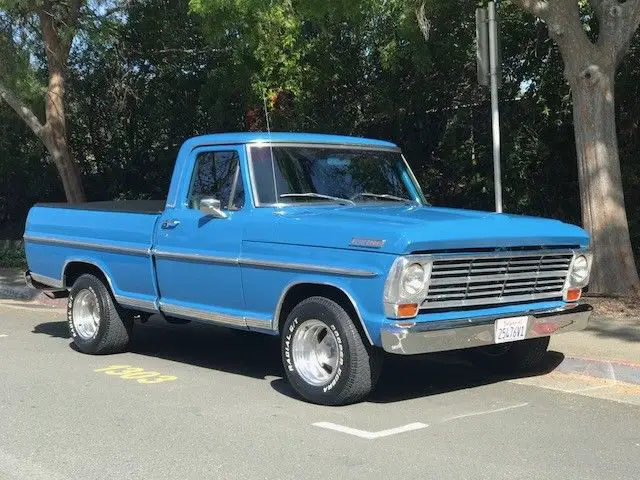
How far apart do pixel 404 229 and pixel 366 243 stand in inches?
11.6

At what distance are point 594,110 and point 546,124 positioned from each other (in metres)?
2.96

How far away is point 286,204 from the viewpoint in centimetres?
696

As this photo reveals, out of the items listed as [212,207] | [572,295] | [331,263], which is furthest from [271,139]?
[572,295]

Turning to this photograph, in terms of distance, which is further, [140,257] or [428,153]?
[428,153]

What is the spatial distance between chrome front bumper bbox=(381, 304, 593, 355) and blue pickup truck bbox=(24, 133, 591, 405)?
10 millimetres

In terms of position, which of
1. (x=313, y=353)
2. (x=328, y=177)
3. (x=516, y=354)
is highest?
(x=328, y=177)

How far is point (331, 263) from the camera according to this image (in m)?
6.18

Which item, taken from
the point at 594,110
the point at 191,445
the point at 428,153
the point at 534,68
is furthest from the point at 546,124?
the point at 191,445

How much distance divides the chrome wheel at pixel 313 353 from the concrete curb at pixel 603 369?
231 cm

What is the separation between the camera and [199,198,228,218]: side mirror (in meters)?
6.92

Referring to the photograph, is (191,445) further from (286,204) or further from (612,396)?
(612,396)

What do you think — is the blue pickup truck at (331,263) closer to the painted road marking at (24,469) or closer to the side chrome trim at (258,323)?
the side chrome trim at (258,323)

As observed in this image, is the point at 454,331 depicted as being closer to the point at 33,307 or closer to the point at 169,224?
the point at 169,224

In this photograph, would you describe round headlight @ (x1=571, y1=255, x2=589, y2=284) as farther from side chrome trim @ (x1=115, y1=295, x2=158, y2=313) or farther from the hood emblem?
side chrome trim @ (x1=115, y1=295, x2=158, y2=313)
